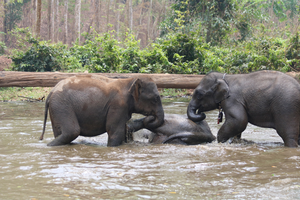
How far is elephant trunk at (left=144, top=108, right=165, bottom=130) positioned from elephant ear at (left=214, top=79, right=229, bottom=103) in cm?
114

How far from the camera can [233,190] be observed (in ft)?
11.0

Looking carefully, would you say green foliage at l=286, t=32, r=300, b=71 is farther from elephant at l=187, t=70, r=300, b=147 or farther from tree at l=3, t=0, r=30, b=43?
tree at l=3, t=0, r=30, b=43

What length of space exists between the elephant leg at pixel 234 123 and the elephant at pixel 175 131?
370mm

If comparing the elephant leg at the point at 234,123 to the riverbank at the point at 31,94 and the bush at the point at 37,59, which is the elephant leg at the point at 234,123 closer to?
the riverbank at the point at 31,94

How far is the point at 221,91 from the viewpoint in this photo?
6242 mm

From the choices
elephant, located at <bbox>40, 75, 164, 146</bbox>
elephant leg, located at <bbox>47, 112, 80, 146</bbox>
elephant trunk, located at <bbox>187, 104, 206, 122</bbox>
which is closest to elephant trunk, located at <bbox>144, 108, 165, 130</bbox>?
elephant, located at <bbox>40, 75, 164, 146</bbox>

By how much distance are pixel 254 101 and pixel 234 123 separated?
1.84 feet

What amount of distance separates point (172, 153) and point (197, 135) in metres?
1.09

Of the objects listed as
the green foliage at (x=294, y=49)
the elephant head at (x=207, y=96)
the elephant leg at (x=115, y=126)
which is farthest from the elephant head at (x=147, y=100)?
the green foliage at (x=294, y=49)

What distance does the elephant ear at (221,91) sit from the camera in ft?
20.4

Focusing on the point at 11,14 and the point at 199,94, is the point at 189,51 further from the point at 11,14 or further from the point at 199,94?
the point at 11,14

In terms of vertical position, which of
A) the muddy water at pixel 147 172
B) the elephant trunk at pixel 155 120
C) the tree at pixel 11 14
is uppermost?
the tree at pixel 11 14

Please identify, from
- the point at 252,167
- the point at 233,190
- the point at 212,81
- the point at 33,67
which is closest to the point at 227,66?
the point at 212,81

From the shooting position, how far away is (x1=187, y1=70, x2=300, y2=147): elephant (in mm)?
5789
